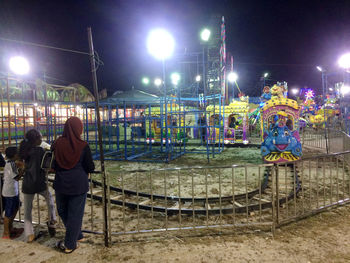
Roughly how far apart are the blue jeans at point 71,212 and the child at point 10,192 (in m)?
1.02

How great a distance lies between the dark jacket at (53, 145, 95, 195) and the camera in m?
3.00

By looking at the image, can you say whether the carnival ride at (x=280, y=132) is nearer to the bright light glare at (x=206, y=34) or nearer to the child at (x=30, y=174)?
the child at (x=30, y=174)

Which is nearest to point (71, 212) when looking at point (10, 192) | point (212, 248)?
point (10, 192)

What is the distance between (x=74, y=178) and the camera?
9.90 feet

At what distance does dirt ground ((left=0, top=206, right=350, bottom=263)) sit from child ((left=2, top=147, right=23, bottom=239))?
0.61 ft

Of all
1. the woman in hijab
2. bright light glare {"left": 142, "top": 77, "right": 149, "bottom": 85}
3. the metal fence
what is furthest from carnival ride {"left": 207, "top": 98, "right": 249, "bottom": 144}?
bright light glare {"left": 142, "top": 77, "right": 149, "bottom": 85}

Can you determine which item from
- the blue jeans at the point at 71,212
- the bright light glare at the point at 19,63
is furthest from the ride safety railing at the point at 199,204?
the bright light glare at the point at 19,63

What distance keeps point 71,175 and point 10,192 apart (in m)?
1.44

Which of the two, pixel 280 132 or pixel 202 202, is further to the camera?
pixel 280 132

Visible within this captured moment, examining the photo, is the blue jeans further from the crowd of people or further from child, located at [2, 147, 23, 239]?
child, located at [2, 147, 23, 239]

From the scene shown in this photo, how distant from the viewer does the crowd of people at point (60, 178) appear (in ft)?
9.85

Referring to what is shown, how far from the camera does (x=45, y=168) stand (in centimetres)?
337

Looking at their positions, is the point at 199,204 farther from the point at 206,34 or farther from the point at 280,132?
the point at 206,34

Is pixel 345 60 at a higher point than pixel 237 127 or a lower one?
higher
